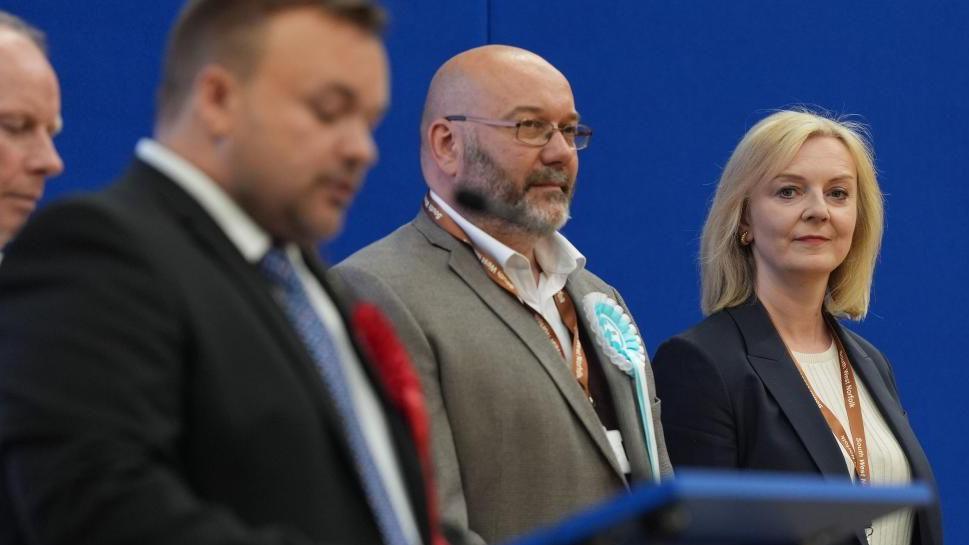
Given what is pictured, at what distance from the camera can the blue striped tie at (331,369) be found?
4.67 feet

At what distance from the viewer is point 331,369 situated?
1459 millimetres

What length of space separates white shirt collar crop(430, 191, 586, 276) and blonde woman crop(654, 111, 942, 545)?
1.27 ft

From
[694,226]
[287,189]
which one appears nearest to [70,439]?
[287,189]

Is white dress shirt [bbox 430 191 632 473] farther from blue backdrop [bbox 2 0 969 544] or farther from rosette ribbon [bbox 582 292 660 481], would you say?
blue backdrop [bbox 2 0 969 544]

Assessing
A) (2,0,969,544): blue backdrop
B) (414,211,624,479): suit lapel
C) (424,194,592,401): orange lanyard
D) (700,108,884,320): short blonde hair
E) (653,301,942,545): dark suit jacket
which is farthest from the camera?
(2,0,969,544): blue backdrop

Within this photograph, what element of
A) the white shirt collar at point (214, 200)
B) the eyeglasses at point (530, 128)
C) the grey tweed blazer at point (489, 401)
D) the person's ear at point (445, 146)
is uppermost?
the eyeglasses at point (530, 128)

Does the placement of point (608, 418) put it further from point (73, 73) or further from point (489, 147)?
point (73, 73)

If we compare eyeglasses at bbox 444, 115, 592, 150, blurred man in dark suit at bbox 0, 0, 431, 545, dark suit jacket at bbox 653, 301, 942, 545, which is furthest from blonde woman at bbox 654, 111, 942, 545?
blurred man in dark suit at bbox 0, 0, 431, 545

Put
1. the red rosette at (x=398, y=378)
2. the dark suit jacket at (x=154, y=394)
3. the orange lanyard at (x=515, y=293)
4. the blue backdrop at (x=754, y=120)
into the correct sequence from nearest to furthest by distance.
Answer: the dark suit jacket at (x=154, y=394) → the red rosette at (x=398, y=378) → the orange lanyard at (x=515, y=293) → the blue backdrop at (x=754, y=120)

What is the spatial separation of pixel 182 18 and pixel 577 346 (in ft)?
4.45

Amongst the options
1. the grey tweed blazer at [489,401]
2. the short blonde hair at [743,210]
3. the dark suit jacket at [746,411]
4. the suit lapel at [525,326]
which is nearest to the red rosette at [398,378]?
the grey tweed blazer at [489,401]

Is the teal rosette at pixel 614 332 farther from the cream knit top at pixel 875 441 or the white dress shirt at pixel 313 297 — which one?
the white dress shirt at pixel 313 297

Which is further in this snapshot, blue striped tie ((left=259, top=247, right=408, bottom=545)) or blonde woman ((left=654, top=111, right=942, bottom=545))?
blonde woman ((left=654, top=111, right=942, bottom=545))

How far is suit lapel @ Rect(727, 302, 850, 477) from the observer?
292cm
